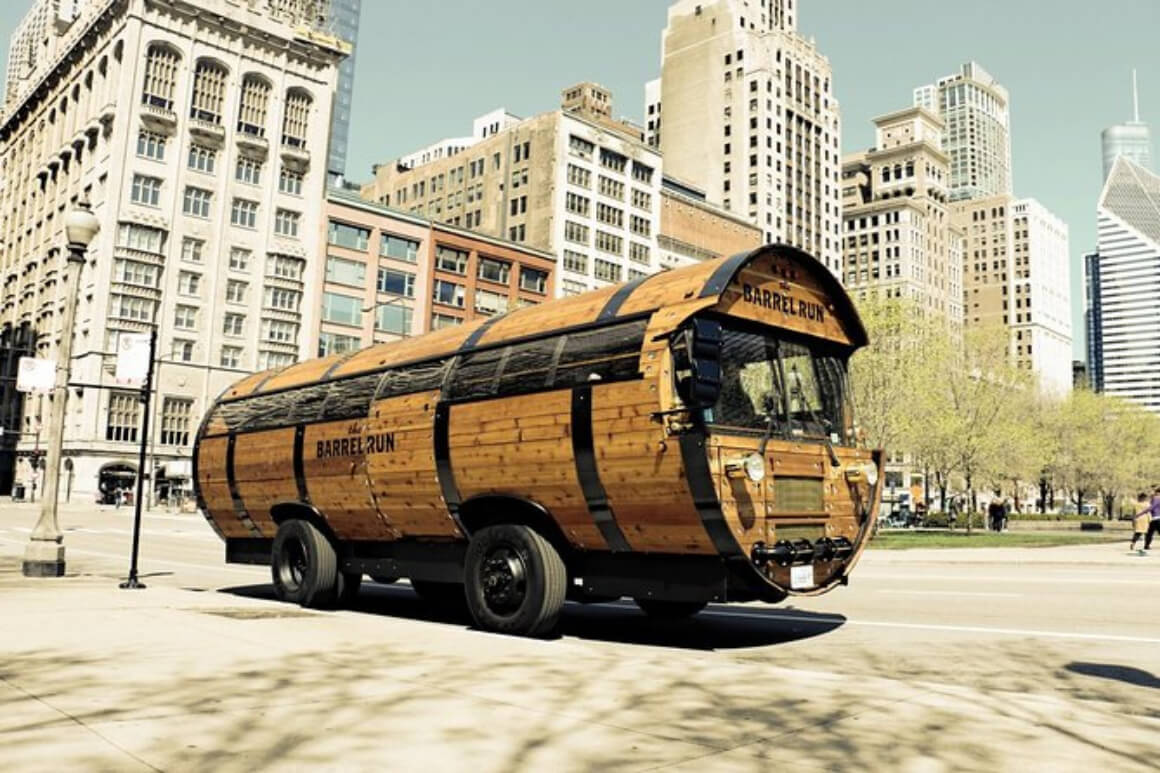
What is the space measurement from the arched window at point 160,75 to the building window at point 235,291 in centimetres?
1532

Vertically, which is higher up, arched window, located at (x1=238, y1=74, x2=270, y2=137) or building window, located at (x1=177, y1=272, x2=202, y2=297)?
arched window, located at (x1=238, y1=74, x2=270, y2=137)

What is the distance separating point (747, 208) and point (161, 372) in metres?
89.2

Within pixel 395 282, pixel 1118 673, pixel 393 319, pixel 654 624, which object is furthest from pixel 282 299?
pixel 1118 673

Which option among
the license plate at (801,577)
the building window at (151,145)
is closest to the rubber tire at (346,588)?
the license plate at (801,577)

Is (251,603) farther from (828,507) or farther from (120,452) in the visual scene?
(120,452)

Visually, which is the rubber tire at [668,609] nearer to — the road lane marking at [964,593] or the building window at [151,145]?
the road lane marking at [964,593]

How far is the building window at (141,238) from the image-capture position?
70875 millimetres

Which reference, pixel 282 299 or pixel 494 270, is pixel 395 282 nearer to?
pixel 282 299

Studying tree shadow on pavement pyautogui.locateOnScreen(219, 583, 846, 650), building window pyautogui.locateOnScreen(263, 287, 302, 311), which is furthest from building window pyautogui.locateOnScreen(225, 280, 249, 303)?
tree shadow on pavement pyautogui.locateOnScreen(219, 583, 846, 650)

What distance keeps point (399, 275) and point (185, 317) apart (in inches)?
788

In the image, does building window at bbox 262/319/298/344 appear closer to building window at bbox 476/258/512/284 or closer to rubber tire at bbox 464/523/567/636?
building window at bbox 476/258/512/284

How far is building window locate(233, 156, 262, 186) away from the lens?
78.8 m

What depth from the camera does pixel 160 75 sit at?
75.4 meters

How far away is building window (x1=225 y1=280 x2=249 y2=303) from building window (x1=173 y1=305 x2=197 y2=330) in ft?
9.96
